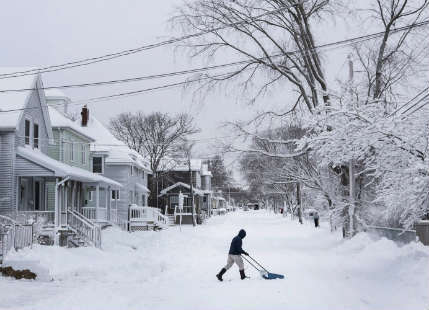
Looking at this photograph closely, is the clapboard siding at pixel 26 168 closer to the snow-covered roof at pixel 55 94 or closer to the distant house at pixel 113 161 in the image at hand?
the snow-covered roof at pixel 55 94

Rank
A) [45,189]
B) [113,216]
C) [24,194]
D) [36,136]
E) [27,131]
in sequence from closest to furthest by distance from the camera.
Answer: [24,194] → [27,131] → [36,136] → [45,189] → [113,216]

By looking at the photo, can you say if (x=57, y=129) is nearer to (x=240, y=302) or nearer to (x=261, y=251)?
(x=261, y=251)

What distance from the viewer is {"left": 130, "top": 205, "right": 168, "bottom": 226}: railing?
42531mm

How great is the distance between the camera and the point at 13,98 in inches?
1067

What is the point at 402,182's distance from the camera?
12.8 meters

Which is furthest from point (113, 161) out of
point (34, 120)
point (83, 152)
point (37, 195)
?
point (34, 120)

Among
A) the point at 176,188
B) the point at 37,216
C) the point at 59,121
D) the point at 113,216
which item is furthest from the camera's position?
the point at 176,188

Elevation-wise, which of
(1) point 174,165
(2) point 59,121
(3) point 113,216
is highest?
(2) point 59,121

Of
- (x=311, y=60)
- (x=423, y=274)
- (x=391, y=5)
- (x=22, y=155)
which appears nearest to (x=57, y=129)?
(x=22, y=155)

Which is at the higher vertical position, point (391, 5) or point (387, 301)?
point (391, 5)

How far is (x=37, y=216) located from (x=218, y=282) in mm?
13358

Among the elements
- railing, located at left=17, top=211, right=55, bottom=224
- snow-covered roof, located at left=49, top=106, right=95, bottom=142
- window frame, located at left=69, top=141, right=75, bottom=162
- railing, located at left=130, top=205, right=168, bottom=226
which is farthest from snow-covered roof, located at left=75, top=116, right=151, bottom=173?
railing, located at left=17, top=211, right=55, bottom=224

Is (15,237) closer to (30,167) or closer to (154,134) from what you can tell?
(30,167)

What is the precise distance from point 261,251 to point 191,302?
1288cm
